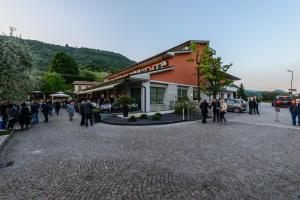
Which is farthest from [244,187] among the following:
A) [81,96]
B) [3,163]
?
[81,96]

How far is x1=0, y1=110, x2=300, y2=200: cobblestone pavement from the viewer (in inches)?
154

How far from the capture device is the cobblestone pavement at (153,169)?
12.8 ft

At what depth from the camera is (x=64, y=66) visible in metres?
68.1

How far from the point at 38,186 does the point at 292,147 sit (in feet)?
28.4

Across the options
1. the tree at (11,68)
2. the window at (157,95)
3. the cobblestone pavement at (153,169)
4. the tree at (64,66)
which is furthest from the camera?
the tree at (64,66)

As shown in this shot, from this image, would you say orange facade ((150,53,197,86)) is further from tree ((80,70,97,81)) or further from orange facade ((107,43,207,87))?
tree ((80,70,97,81))

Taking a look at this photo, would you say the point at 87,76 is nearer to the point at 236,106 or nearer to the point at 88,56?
the point at 88,56

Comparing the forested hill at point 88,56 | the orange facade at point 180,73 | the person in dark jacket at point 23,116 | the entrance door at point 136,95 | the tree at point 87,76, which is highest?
the forested hill at point 88,56

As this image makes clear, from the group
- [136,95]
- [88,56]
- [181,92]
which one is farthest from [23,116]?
[88,56]

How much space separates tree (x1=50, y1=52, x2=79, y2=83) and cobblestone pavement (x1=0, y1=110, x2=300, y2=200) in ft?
214

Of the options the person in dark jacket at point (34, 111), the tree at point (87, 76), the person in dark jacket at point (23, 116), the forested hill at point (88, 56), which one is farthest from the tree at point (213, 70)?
the forested hill at point (88, 56)

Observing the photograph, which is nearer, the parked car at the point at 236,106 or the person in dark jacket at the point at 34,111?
the person in dark jacket at the point at 34,111

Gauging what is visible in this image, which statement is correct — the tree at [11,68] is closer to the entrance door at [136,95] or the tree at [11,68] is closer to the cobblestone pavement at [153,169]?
the cobblestone pavement at [153,169]

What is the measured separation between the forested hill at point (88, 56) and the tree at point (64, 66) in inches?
649
